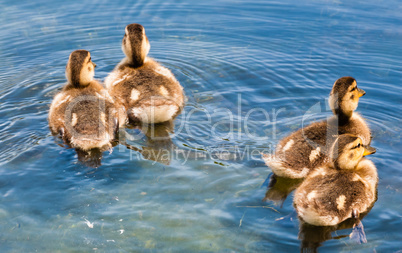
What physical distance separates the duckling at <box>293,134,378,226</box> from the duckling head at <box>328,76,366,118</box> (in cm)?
73

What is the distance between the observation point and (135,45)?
699 cm

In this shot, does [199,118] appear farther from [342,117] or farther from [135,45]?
[342,117]

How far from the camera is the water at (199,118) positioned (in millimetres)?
4363

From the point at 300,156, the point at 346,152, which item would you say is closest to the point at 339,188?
the point at 346,152

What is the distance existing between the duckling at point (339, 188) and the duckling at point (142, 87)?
2446 mm

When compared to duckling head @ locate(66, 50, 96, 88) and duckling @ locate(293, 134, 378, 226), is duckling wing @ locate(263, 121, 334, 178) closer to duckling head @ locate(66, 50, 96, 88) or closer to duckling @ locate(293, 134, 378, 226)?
duckling @ locate(293, 134, 378, 226)

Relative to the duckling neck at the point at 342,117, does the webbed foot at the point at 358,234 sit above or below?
below

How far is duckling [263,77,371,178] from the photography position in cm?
504

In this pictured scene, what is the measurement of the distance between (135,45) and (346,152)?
3.80 metres

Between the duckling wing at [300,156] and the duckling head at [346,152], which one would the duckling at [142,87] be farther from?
the duckling head at [346,152]

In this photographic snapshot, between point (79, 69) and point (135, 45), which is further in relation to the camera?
point (135, 45)

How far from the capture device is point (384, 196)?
4.97 m

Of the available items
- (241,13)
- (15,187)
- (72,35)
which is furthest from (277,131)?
(72,35)

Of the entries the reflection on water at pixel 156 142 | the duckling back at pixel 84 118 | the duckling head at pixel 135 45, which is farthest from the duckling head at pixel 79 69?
the reflection on water at pixel 156 142
